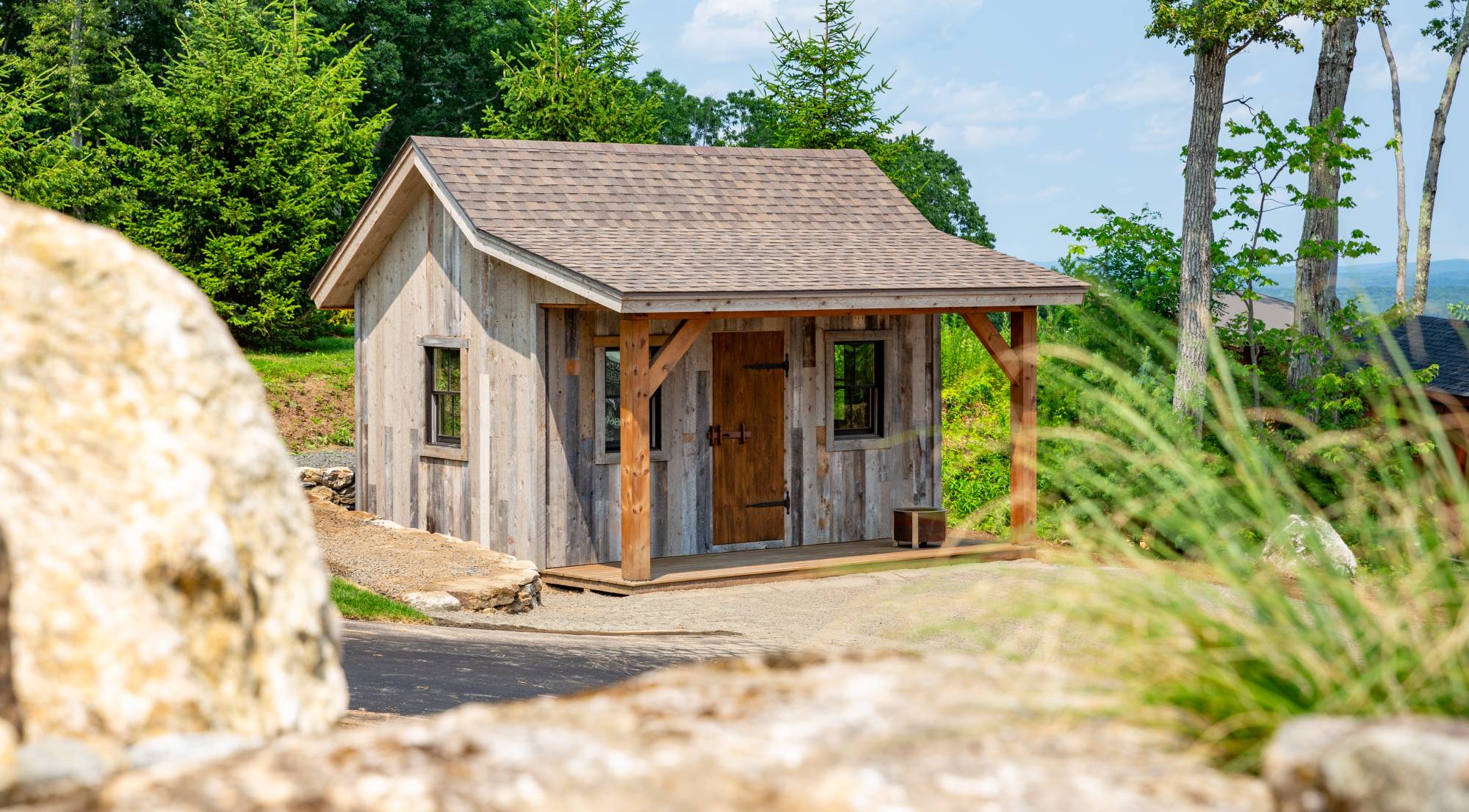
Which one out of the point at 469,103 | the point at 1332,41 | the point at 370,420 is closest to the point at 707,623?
the point at 370,420

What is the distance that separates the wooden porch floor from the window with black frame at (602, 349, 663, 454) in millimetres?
1203

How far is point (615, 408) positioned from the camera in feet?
47.4

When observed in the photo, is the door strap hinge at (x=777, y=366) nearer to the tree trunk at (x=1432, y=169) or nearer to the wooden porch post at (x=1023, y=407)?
the wooden porch post at (x=1023, y=407)

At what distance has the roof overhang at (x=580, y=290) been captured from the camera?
12547 millimetres

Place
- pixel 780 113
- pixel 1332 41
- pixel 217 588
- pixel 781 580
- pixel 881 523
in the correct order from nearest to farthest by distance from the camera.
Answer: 1. pixel 217 588
2. pixel 781 580
3. pixel 881 523
4. pixel 1332 41
5. pixel 780 113

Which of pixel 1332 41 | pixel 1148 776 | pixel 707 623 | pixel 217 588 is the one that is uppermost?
pixel 1332 41

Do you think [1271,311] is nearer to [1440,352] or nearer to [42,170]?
[1440,352]

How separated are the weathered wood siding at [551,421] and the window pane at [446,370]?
0.54ft

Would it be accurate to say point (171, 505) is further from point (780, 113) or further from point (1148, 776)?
point (780, 113)

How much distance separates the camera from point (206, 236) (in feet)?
85.5

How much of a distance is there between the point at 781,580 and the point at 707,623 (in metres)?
2.24

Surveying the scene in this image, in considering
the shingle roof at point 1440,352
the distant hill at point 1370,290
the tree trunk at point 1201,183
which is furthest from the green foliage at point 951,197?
the tree trunk at point 1201,183

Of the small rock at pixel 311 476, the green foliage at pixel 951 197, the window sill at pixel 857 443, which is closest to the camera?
the window sill at pixel 857 443

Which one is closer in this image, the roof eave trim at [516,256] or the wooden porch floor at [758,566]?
the roof eave trim at [516,256]
